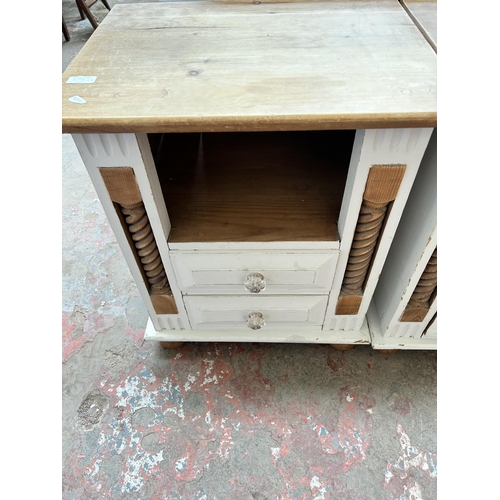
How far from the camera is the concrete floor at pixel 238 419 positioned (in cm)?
88

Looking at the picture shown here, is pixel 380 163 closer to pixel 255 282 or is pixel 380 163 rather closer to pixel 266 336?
pixel 255 282

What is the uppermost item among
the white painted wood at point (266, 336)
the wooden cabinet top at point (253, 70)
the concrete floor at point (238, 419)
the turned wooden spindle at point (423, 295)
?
the wooden cabinet top at point (253, 70)

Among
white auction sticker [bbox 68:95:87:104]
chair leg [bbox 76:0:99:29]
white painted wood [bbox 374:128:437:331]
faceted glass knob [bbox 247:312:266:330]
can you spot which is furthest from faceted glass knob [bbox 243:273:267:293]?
chair leg [bbox 76:0:99:29]

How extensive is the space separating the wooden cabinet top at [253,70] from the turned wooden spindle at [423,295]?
0.36 metres

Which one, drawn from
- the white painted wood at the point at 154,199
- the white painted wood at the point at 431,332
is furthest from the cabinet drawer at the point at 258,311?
the white painted wood at the point at 431,332

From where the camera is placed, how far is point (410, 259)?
32.5 inches

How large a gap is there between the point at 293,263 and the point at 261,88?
1.17 feet

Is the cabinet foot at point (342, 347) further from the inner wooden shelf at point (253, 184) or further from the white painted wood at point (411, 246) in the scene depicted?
→ the inner wooden shelf at point (253, 184)

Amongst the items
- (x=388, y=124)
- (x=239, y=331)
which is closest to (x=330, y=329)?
(x=239, y=331)

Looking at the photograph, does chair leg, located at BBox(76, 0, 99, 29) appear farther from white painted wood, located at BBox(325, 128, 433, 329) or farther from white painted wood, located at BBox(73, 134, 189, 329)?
white painted wood, located at BBox(325, 128, 433, 329)

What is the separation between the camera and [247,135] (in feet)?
3.28

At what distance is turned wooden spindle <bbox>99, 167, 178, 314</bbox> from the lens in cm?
67

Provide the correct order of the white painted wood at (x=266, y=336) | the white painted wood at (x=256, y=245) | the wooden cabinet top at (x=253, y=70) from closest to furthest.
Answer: the wooden cabinet top at (x=253, y=70) < the white painted wood at (x=256, y=245) < the white painted wood at (x=266, y=336)

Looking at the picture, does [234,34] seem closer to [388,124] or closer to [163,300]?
[388,124]
